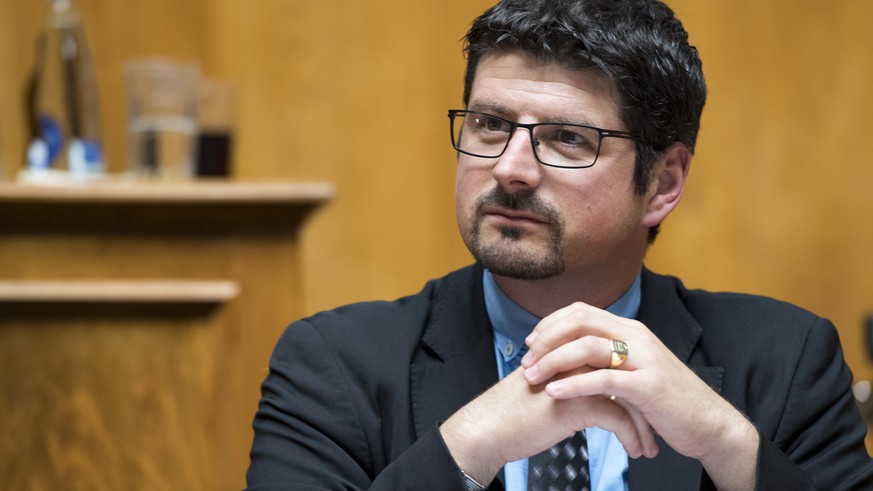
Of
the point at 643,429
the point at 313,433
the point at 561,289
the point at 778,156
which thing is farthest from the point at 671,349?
the point at 778,156

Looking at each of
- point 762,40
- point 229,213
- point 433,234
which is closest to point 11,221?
point 229,213

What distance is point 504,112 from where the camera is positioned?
5.61 feet

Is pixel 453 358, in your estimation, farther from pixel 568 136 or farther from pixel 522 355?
pixel 568 136

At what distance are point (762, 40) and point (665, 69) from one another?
5.90ft

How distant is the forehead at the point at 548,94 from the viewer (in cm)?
170

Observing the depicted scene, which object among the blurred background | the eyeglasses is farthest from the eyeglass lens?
the blurred background

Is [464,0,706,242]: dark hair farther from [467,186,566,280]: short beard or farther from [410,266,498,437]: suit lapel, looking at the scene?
[410,266,498,437]: suit lapel

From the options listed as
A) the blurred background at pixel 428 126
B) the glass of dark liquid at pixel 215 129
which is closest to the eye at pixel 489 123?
the glass of dark liquid at pixel 215 129

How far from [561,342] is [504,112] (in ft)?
1.27

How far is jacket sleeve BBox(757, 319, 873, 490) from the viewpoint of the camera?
167cm

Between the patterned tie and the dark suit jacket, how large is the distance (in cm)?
8

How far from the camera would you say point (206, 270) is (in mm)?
2369

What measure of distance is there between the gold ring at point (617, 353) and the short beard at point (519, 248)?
0.69ft

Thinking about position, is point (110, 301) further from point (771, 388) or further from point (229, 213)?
point (771, 388)
